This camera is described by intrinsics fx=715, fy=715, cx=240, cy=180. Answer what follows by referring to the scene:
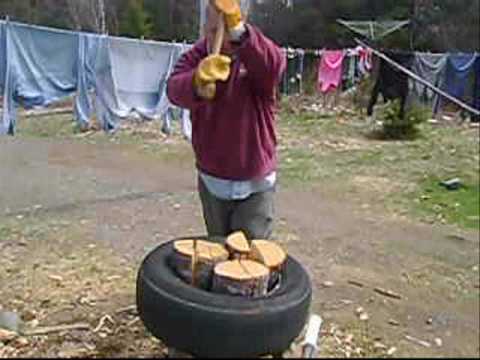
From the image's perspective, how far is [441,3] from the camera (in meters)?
1.02

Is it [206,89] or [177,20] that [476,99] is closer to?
[206,89]

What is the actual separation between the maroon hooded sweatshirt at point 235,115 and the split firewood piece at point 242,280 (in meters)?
0.13

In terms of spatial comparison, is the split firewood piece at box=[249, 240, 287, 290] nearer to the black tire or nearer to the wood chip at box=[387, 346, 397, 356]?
the black tire

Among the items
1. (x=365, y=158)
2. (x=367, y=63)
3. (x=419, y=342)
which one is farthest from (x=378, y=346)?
(x=367, y=63)

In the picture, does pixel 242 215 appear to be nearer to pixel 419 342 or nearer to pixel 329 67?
pixel 419 342

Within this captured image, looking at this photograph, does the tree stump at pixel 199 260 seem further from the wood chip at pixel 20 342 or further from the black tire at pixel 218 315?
the wood chip at pixel 20 342

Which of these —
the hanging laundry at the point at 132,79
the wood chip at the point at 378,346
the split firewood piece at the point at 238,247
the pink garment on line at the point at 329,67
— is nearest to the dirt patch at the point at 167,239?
the wood chip at the point at 378,346

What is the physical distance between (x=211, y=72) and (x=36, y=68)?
1967mm

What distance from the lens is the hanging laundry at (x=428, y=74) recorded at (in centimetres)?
108

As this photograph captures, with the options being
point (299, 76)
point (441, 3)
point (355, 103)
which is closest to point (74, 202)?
point (355, 103)

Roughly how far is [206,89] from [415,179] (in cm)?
67

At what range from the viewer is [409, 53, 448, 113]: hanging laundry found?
3.54 feet

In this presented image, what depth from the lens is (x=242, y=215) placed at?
2.84ft

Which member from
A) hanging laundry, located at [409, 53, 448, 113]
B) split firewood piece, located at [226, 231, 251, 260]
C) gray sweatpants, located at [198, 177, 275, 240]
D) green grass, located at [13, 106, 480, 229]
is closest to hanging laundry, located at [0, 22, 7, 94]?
green grass, located at [13, 106, 480, 229]
